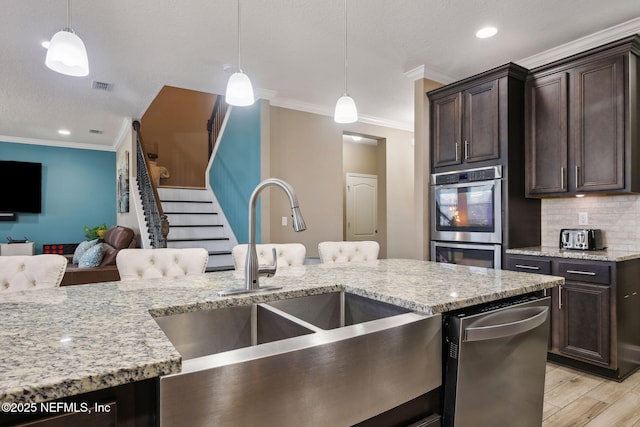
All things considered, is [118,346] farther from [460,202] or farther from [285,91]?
[285,91]

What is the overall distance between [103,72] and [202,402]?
4.20 metres

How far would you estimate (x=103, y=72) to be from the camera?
3.86 m

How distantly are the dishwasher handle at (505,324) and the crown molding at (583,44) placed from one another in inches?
111

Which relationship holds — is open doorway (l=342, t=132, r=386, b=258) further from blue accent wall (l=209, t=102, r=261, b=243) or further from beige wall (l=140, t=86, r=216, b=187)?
beige wall (l=140, t=86, r=216, b=187)

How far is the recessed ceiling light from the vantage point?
2949mm

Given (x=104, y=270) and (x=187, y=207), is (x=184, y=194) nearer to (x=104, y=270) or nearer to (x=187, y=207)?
(x=187, y=207)

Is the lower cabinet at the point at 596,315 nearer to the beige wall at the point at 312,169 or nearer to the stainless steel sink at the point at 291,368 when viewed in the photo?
the stainless steel sink at the point at 291,368

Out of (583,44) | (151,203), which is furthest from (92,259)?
(583,44)

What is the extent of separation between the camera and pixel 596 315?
2.64m

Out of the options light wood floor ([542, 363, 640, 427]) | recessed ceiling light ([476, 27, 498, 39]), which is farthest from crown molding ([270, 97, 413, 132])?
light wood floor ([542, 363, 640, 427])

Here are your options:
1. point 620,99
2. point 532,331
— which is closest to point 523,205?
point 620,99

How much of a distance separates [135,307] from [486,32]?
3.23m

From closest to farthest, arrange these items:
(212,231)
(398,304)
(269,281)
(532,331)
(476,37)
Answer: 1. (398,304)
2. (532,331)
3. (269,281)
4. (476,37)
5. (212,231)

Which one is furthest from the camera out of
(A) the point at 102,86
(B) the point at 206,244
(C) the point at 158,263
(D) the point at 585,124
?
(B) the point at 206,244
